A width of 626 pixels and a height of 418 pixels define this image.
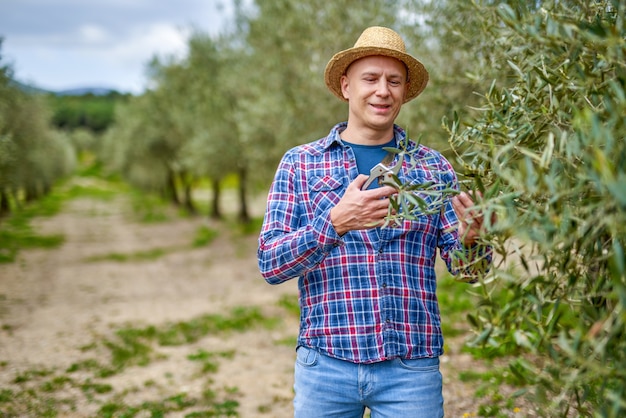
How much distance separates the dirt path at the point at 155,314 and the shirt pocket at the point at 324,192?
410 centimetres

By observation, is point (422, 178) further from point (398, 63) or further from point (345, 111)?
point (345, 111)

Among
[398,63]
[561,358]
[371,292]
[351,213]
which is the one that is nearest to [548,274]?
[561,358]

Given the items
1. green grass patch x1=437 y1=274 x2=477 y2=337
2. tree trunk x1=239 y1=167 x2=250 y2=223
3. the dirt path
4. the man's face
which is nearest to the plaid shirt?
the man's face

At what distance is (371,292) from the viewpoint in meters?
3.08

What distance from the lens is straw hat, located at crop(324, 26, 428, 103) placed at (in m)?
3.18

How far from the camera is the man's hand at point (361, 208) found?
101 inches

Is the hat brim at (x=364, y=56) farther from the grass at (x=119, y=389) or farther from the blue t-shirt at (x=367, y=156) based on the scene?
the grass at (x=119, y=389)

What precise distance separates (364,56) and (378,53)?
0.10 meters

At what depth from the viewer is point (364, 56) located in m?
3.29

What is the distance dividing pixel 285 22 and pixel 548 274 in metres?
14.6

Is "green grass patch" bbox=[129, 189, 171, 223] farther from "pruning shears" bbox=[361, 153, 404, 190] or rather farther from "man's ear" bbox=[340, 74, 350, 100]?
"pruning shears" bbox=[361, 153, 404, 190]

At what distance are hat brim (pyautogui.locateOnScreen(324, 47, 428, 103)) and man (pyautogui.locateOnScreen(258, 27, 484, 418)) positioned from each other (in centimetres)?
1

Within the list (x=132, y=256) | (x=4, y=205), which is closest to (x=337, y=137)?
(x=132, y=256)

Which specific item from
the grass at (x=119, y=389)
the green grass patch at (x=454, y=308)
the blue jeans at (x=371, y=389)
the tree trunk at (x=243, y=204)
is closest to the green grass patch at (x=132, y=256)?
the tree trunk at (x=243, y=204)
